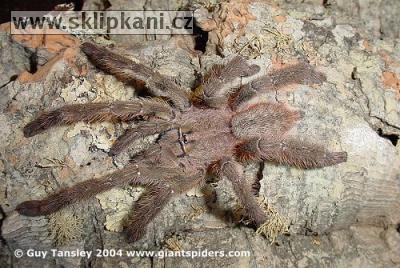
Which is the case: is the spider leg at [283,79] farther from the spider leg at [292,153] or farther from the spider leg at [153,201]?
the spider leg at [153,201]

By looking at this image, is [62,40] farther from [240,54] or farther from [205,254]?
[205,254]

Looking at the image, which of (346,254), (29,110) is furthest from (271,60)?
(29,110)

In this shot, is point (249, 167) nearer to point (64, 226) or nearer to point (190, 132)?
point (190, 132)

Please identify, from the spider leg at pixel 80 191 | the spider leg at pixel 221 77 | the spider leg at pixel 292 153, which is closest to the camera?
the spider leg at pixel 80 191

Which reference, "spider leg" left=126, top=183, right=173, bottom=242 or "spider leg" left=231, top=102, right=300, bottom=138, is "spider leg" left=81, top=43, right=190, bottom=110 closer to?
"spider leg" left=231, top=102, right=300, bottom=138

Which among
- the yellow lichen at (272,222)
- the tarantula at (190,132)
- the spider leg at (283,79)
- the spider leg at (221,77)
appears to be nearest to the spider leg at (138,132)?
the tarantula at (190,132)
